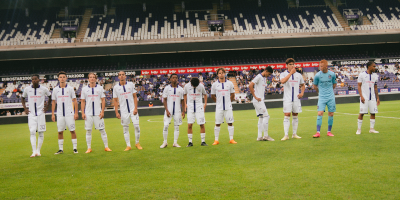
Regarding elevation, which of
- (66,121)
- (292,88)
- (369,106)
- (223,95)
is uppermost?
(292,88)

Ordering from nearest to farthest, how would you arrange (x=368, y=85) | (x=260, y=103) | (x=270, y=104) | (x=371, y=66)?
(x=260, y=103)
(x=371, y=66)
(x=368, y=85)
(x=270, y=104)

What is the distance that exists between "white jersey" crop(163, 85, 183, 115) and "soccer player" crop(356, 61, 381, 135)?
5.34m

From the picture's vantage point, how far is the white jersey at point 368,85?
9352mm

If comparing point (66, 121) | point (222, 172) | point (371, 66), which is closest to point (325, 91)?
point (371, 66)

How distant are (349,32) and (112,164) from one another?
131 ft

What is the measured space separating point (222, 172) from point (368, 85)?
629 cm

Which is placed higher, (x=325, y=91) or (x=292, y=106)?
(x=325, y=91)

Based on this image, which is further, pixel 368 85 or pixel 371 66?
pixel 368 85

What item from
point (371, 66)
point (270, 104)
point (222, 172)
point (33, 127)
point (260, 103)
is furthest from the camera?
point (270, 104)

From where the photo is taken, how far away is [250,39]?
38.9 metres

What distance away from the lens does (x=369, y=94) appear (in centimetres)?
937

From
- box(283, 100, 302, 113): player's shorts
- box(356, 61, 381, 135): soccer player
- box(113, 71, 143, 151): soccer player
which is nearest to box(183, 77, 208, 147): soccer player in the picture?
box(113, 71, 143, 151): soccer player

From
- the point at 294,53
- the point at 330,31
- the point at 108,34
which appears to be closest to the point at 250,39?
the point at 294,53

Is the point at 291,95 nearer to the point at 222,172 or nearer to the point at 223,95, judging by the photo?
the point at 223,95
